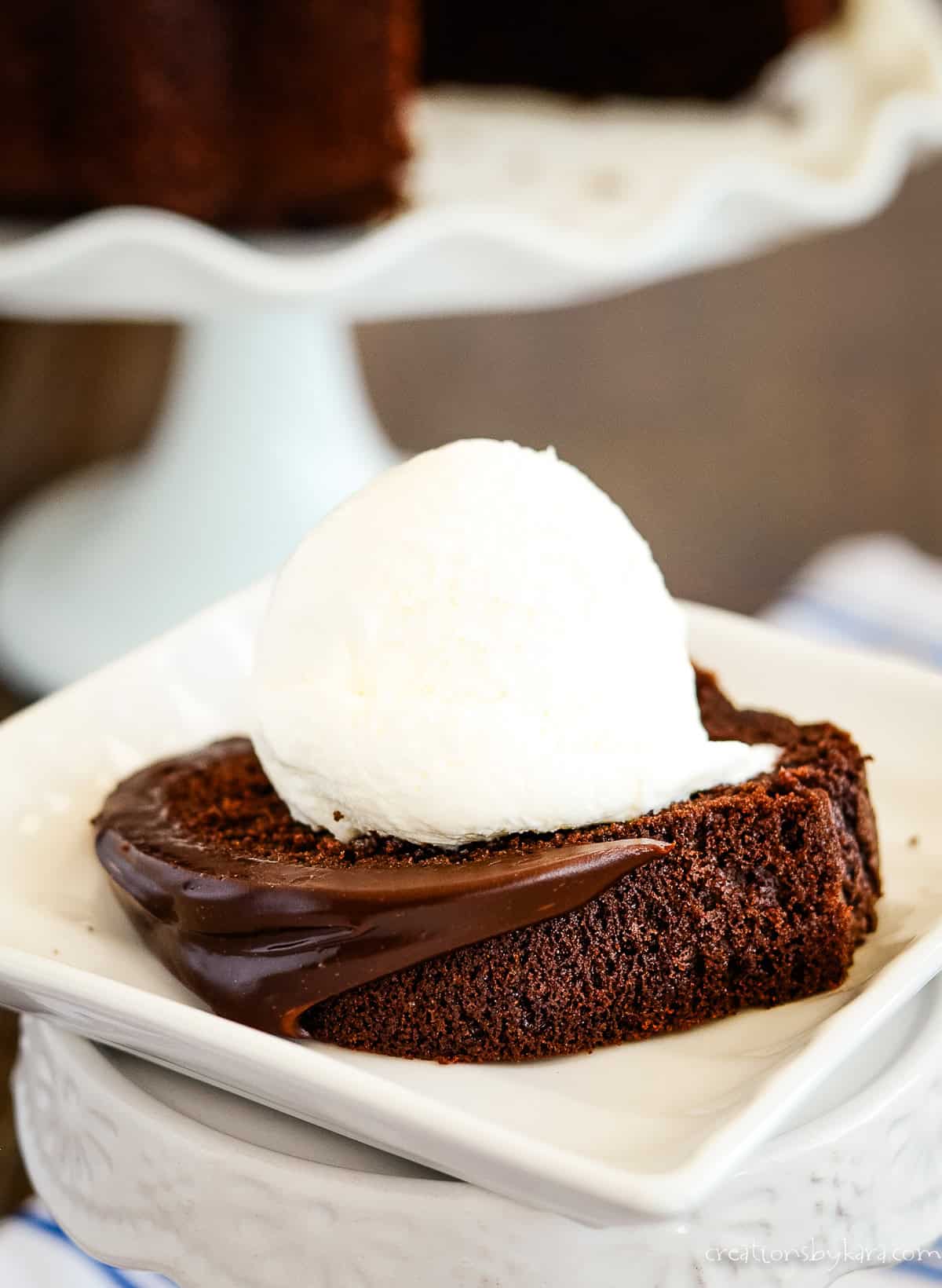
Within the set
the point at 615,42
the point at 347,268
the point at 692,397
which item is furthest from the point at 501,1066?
the point at 692,397

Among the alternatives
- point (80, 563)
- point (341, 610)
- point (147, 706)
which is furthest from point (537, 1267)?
point (80, 563)

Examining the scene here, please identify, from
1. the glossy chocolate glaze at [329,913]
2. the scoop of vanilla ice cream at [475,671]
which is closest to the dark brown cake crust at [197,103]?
the scoop of vanilla ice cream at [475,671]

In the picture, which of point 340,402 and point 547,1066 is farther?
point 340,402

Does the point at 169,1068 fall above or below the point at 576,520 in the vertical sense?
below

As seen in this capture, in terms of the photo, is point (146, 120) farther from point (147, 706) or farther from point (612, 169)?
point (147, 706)

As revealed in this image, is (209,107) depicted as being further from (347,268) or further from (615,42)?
(615,42)

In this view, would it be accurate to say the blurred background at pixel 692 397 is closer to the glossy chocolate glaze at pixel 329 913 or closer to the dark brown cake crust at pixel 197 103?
the dark brown cake crust at pixel 197 103

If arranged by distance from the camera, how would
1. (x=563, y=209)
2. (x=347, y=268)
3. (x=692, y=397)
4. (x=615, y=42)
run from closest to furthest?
(x=347, y=268), (x=563, y=209), (x=615, y=42), (x=692, y=397)
